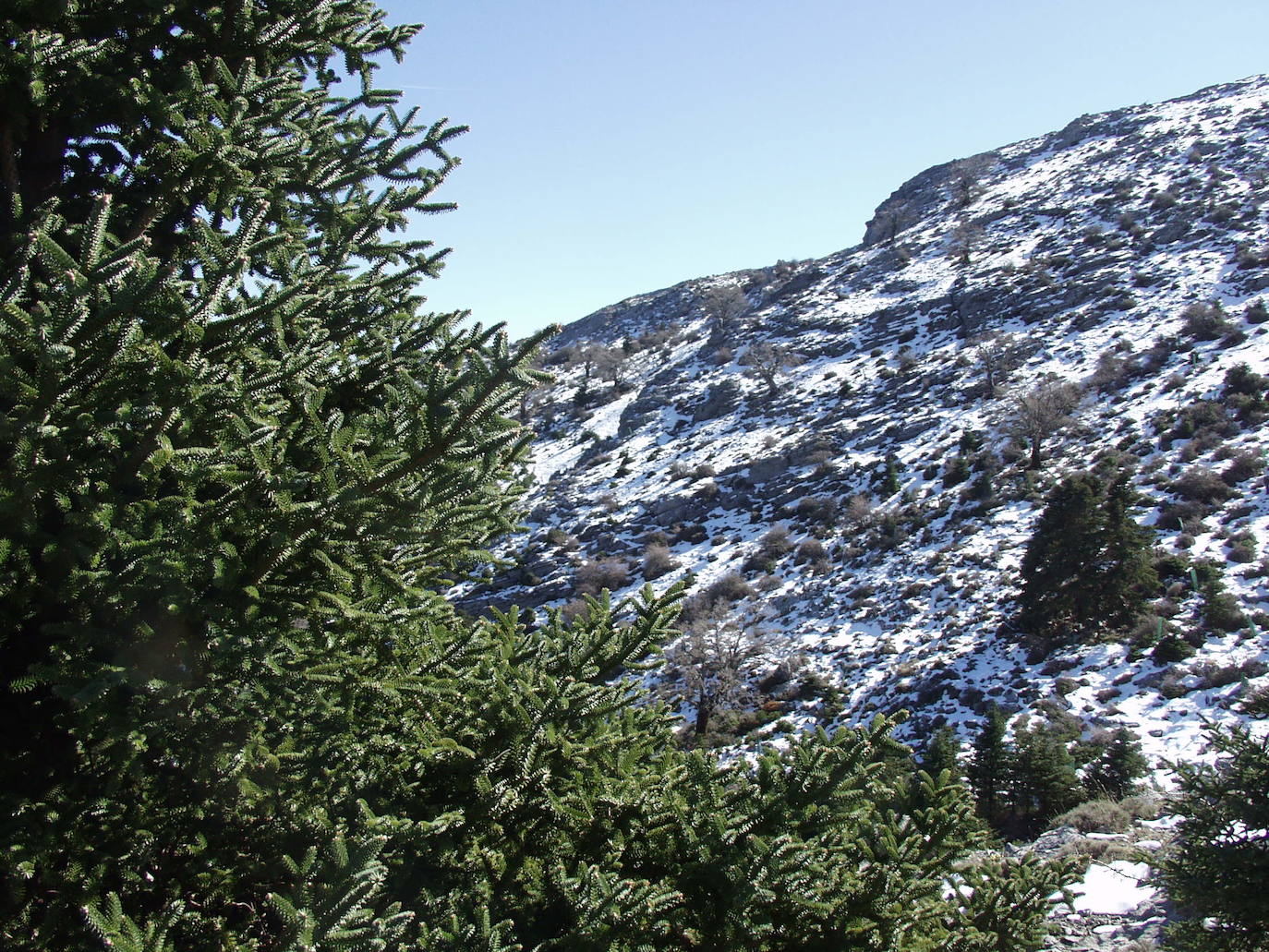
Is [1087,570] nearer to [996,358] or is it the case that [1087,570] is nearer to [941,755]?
[941,755]

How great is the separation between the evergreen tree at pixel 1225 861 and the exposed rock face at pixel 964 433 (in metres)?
11.5

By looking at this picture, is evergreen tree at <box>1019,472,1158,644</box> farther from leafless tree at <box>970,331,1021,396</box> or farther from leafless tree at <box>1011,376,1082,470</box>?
leafless tree at <box>970,331,1021,396</box>

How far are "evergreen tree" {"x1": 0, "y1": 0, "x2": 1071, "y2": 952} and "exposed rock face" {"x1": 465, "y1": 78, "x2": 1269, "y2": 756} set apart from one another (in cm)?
1816

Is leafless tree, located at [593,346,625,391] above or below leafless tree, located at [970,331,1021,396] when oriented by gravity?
above

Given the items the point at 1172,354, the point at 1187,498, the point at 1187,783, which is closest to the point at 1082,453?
the point at 1187,498

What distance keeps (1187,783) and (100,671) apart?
8834 millimetres

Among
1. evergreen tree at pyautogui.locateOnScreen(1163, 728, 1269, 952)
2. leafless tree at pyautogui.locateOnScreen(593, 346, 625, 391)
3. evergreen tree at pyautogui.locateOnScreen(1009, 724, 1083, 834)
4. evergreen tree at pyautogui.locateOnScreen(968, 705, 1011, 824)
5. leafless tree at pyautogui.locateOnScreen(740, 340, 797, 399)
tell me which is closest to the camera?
evergreen tree at pyautogui.locateOnScreen(1163, 728, 1269, 952)

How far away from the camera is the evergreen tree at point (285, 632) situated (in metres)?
2.13

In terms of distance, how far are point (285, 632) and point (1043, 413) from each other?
126 feet

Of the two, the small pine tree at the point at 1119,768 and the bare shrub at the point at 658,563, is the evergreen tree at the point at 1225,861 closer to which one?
the small pine tree at the point at 1119,768

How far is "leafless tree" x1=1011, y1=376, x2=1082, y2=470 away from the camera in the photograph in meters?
34.2

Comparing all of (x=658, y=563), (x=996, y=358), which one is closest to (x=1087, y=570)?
(x=658, y=563)

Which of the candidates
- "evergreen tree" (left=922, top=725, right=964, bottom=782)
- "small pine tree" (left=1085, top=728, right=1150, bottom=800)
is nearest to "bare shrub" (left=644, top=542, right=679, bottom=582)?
"evergreen tree" (left=922, top=725, right=964, bottom=782)

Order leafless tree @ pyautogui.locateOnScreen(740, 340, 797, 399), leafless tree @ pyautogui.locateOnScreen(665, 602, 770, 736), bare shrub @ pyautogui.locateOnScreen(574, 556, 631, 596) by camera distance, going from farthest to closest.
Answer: leafless tree @ pyautogui.locateOnScreen(740, 340, 797, 399), bare shrub @ pyautogui.locateOnScreen(574, 556, 631, 596), leafless tree @ pyautogui.locateOnScreen(665, 602, 770, 736)
